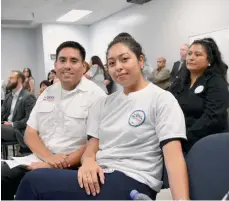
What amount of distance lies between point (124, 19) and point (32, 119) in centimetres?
579

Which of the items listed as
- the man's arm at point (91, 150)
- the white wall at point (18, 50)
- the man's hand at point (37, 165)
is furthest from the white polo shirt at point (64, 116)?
the white wall at point (18, 50)

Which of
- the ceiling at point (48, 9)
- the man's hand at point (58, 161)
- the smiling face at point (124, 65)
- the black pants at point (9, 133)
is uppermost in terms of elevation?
the ceiling at point (48, 9)

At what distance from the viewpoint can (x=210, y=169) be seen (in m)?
1.07

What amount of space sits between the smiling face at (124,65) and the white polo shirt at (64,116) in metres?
0.30

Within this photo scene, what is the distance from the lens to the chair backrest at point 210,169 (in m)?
1.04

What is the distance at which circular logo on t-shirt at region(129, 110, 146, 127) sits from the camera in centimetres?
124

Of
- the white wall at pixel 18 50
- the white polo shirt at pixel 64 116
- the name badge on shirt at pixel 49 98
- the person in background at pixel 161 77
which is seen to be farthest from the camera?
the white wall at pixel 18 50

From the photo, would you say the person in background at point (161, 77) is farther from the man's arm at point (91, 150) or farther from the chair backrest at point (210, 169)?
the chair backrest at point (210, 169)

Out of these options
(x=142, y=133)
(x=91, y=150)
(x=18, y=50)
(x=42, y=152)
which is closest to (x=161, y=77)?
(x=42, y=152)

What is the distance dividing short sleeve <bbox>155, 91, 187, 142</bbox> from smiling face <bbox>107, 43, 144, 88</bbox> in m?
0.18

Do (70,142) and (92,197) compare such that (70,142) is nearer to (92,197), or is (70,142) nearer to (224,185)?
(92,197)

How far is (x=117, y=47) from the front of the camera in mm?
1401

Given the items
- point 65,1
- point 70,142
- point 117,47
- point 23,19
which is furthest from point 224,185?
point 23,19

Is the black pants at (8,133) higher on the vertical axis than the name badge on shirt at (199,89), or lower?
lower
